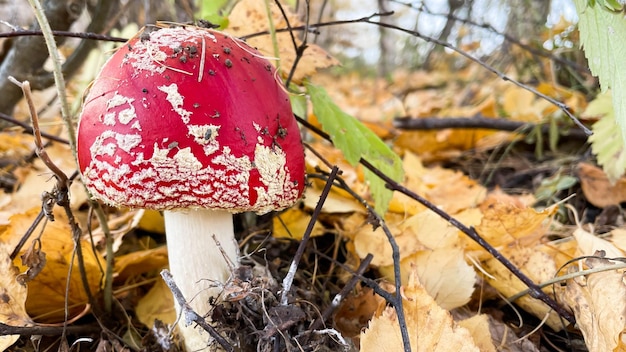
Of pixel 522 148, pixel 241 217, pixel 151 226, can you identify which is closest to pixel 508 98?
pixel 522 148

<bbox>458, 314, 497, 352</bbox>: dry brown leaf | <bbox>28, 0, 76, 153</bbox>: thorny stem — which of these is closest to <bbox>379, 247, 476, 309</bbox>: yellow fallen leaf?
<bbox>458, 314, 497, 352</bbox>: dry brown leaf

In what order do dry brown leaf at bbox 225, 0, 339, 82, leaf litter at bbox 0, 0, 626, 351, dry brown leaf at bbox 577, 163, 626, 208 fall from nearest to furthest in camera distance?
leaf litter at bbox 0, 0, 626, 351
dry brown leaf at bbox 225, 0, 339, 82
dry brown leaf at bbox 577, 163, 626, 208

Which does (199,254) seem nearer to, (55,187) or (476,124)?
(55,187)

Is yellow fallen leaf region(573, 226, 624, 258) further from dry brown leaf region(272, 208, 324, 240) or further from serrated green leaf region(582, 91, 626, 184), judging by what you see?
dry brown leaf region(272, 208, 324, 240)

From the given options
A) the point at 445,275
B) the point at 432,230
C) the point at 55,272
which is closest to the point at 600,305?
the point at 445,275

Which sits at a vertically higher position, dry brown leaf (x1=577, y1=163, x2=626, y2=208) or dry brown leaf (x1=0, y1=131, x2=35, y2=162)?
dry brown leaf (x1=0, y1=131, x2=35, y2=162)

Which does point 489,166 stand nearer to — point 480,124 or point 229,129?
point 480,124
